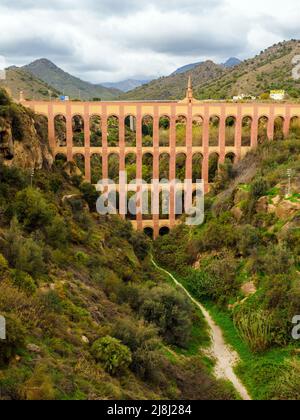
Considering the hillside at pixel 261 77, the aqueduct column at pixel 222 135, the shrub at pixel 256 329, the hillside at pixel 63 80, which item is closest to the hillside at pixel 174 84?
the hillside at pixel 261 77

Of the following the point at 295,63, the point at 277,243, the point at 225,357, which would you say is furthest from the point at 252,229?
the point at 295,63

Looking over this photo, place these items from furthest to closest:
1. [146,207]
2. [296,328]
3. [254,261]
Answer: [146,207]
[254,261]
[296,328]

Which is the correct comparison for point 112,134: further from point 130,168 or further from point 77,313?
point 77,313

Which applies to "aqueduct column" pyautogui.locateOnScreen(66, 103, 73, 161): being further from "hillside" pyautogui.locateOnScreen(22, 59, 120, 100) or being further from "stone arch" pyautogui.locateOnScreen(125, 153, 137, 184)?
"hillside" pyautogui.locateOnScreen(22, 59, 120, 100)

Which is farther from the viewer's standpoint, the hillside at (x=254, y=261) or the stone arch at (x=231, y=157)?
the stone arch at (x=231, y=157)

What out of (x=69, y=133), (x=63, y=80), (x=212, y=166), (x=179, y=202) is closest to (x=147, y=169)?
(x=212, y=166)

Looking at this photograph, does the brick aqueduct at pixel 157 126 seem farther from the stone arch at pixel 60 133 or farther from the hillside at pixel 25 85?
the hillside at pixel 25 85
